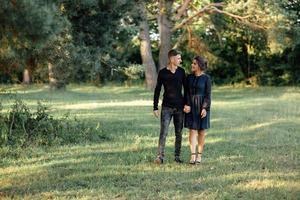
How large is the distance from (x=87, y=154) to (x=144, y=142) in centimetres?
197

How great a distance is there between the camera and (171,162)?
32.9ft

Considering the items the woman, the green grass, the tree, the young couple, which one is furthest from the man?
the tree

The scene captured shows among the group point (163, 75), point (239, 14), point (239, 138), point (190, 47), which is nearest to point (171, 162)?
point (163, 75)

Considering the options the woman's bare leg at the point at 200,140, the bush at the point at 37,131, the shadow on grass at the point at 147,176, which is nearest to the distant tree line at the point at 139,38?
the bush at the point at 37,131

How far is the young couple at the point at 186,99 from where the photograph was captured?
Result: 9766mm

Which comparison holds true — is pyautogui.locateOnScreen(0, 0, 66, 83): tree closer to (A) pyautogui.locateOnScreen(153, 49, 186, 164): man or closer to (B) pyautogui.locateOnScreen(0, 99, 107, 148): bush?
(A) pyautogui.locateOnScreen(153, 49, 186, 164): man

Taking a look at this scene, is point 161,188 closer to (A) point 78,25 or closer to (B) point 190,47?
(A) point 78,25

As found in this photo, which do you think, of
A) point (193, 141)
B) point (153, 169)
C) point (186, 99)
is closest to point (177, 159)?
point (193, 141)

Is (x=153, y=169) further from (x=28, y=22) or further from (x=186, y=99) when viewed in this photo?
(x=28, y=22)

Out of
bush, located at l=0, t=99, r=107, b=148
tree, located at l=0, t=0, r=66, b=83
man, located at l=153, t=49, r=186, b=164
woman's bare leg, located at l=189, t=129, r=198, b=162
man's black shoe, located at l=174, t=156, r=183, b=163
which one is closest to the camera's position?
tree, located at l=0, t=0, r=66, b=83

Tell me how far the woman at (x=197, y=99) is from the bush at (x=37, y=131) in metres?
3.42

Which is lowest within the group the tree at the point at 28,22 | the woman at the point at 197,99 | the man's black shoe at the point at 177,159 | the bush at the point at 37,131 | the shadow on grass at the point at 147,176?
the shadow on grass at the point at 147,176

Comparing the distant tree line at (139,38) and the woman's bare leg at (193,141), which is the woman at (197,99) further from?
the distant tree line at (139,38)

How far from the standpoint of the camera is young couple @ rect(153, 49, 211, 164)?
32.0 ft
